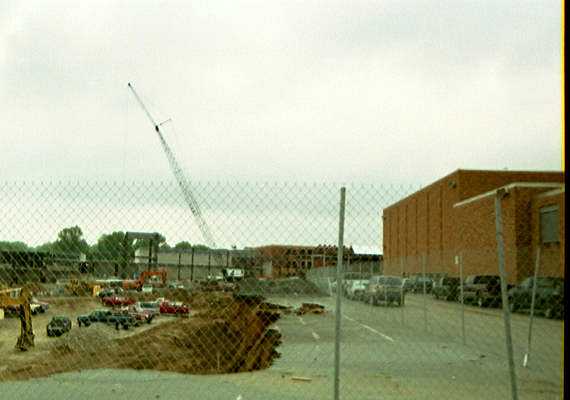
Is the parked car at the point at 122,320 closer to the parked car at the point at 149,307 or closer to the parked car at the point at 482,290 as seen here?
the parked car at the point at 149,307

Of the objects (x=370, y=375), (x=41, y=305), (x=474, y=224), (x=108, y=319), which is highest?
(x=474, y=224)

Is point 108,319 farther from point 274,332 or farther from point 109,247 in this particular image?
point 109,247

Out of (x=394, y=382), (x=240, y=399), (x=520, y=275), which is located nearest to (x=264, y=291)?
(x=240, y=399)

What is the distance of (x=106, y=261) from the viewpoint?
8016 millimetres

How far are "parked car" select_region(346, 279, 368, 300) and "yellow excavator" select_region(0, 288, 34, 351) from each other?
11036 millimetres

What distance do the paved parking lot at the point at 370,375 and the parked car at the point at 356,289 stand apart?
5.40m

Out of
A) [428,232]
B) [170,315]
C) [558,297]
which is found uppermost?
[428,232]

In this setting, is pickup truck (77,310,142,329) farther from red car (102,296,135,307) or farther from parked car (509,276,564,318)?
parked car (509,276,564,318)

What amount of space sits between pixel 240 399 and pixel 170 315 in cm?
3145

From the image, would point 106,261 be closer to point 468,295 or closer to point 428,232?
point 468,295

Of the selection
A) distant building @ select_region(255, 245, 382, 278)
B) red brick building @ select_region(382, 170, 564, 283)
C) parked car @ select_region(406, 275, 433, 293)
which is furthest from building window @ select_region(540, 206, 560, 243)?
distant building @ select_region(255, 245, 382, 278)

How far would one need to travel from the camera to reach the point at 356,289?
25.6 m

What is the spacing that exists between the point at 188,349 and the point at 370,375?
11.0 meters

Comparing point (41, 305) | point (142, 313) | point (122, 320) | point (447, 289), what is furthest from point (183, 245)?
point (41, 305)
